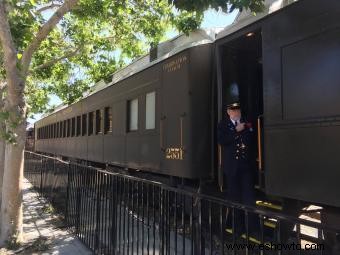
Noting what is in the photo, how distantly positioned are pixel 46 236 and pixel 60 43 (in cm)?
662

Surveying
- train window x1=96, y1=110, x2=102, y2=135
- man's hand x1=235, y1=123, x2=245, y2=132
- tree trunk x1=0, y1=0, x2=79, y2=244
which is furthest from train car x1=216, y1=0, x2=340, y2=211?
train window x1=96, y1=110, x2=102, y2=135

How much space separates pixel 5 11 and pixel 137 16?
4.93 m

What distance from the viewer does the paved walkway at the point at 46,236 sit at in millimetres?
7008

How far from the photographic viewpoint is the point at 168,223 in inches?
182

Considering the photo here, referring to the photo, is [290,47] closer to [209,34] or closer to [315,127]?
[315,127]

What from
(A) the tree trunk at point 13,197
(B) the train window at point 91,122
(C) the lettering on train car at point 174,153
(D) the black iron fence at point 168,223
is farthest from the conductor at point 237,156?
(B) the train window at point 91,122

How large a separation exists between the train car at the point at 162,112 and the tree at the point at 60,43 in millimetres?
730

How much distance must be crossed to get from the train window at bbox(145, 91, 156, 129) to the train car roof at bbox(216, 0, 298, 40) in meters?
2.24

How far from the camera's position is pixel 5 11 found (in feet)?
23.0

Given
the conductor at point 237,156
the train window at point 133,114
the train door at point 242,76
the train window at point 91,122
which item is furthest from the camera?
the train window at point 91,122

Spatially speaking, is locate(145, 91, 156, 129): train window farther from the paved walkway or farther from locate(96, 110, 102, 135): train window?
locate(96, 110, 102, 135): train window

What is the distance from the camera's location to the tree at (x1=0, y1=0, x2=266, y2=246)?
23.4ft

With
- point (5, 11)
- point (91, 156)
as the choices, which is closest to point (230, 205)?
point (5, 11)

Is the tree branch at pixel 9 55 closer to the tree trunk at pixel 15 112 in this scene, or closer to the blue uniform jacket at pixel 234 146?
the tree trunk at pixel 15 112
